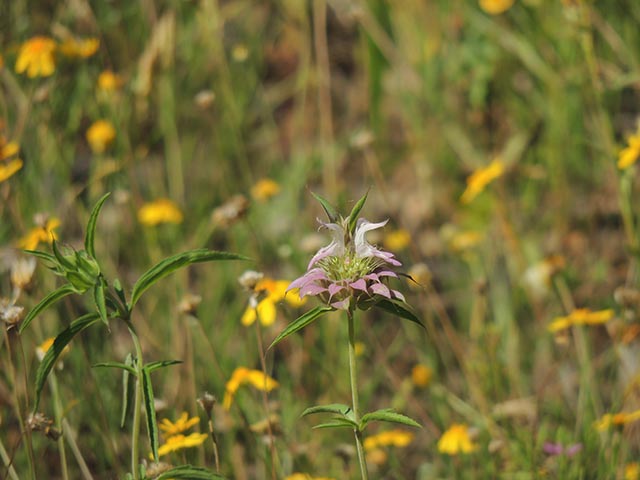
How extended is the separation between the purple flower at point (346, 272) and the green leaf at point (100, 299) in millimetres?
197

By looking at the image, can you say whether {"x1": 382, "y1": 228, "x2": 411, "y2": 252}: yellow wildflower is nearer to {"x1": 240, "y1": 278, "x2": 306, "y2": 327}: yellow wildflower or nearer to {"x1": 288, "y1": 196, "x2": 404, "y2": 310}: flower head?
{"x1": 240, "y1": 278, "x2": 306, "y2": 327}: yellow wildflower

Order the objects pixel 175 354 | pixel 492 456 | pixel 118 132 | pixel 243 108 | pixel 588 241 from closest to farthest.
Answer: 1. pixel 492 456
2. pixel 175 354
3. pixel 118 132
4. pixel 588 241
5. pixel 243 108

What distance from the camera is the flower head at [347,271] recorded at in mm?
887

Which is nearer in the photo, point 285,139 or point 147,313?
point 147,313

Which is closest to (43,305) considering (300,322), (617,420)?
(300,322)

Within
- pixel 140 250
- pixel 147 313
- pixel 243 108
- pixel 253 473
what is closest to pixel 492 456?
pixel 253 473

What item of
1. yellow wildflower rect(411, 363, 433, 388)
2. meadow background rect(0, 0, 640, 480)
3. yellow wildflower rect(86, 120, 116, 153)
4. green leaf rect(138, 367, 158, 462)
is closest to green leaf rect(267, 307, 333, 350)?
green leaf rect(138, 367, 158, 462)

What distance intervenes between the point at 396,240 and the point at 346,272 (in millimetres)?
1245

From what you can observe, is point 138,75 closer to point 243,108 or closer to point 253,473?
point 243,108

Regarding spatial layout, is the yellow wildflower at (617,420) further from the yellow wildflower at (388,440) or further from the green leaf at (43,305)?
the green leaf at (43,305)

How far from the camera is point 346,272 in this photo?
0.94 meters

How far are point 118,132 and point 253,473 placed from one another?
2.97ft

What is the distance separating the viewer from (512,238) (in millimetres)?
→ 2021

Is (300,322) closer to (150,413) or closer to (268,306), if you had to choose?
(150,413)
